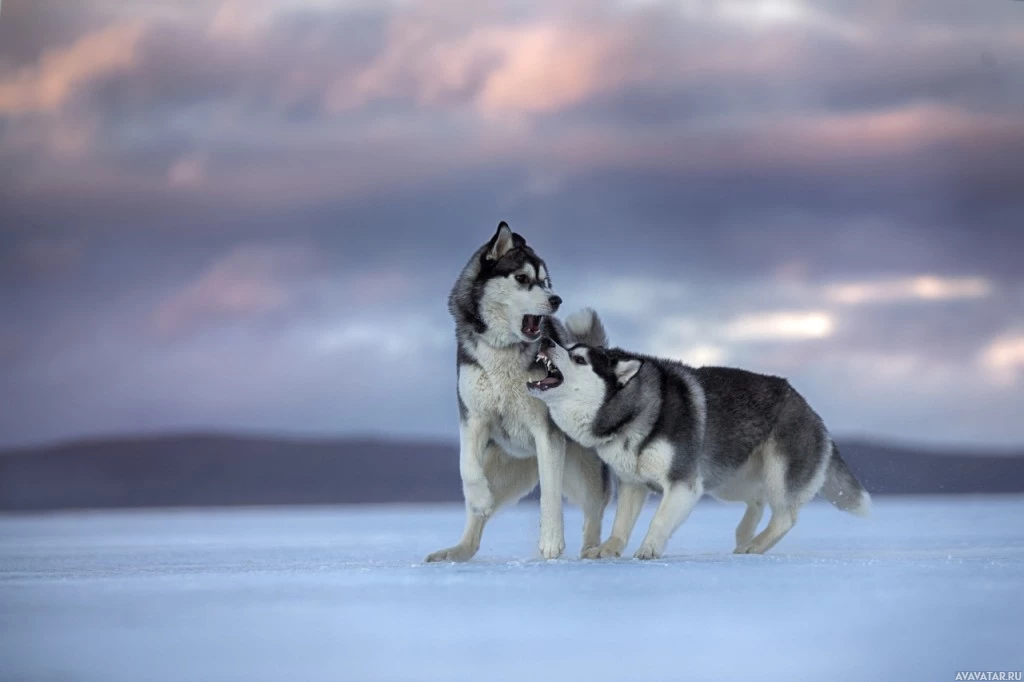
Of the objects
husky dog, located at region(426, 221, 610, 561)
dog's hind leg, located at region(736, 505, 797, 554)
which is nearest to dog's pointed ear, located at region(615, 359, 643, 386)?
husky dog, located at region(426, 221, 610, 561)

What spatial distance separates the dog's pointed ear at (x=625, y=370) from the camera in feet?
19.9

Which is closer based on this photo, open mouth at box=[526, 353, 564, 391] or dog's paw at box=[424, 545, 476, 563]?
open mouth at box=[526, 353, 564, 391]

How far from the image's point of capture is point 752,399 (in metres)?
6.42

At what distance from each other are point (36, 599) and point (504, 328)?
2.42 meters

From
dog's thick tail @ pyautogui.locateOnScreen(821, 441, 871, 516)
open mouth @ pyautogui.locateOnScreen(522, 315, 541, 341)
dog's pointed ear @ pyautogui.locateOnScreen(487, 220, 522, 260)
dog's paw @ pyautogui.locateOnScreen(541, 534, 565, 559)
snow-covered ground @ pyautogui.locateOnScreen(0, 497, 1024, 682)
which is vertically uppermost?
dog's pointed ear @ pyautogui.locateOnScreen(487, 220, 522, 260)

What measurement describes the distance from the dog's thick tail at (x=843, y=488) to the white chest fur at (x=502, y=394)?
1.69 meters

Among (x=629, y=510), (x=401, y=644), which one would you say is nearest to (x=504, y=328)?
(x=629, y=510)

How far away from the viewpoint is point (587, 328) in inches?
262

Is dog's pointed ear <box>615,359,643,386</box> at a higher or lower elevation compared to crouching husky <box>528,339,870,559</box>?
higher

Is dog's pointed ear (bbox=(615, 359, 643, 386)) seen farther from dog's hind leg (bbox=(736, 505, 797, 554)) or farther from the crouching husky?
dog's hind leg (bbox=(736, 505, 797, 554))

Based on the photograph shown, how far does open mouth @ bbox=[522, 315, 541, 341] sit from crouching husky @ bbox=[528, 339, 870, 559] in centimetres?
7

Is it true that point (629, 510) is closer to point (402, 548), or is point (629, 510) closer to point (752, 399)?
point (752, 399)

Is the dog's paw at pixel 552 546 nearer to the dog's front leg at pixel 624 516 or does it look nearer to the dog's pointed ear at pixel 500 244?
the dog's front leg at pixel 624 516

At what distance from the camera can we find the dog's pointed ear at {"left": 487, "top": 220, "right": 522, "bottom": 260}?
6109mm
